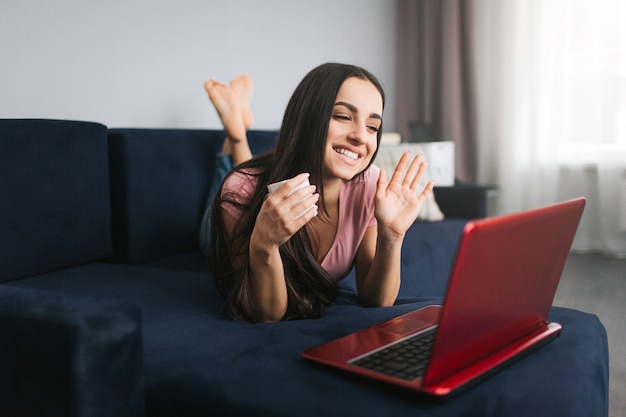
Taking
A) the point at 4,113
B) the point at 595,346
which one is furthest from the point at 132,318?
the point at 4,113

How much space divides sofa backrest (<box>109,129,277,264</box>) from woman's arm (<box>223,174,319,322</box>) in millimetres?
917

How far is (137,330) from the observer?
2.95ft

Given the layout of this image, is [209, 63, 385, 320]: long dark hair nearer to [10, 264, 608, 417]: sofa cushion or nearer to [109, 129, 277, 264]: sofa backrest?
[10, 264, 608, 417]: sofa cushion

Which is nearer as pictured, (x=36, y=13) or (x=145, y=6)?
(x=36, y=13)

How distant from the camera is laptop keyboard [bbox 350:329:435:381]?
86cm

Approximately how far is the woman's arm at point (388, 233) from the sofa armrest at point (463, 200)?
1.76 meters

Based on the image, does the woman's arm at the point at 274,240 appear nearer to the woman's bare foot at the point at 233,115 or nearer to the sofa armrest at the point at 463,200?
the woman's bare foot at the point at 233,115

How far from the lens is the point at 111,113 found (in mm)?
2408

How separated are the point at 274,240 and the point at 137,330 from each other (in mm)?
297

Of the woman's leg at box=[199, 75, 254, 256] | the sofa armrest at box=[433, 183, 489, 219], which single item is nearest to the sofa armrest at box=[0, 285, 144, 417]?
A: the woman's leg at box=[199, 75, 254, 256]

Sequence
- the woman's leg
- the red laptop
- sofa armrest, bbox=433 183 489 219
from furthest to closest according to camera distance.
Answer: sofa armrest, bbox=433 183 489 219
the woman's leg
the red laptop

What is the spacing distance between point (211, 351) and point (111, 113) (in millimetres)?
1602

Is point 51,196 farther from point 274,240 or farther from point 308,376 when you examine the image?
point 308,376

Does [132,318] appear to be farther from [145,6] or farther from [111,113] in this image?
[145,6]
